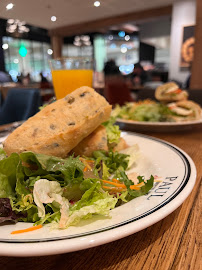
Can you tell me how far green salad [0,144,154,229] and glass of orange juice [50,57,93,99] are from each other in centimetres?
82

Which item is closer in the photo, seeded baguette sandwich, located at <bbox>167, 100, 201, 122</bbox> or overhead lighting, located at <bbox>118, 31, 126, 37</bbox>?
seeded baguette sandwich, located at <bbox>167, 100, 201, 122</bbox>

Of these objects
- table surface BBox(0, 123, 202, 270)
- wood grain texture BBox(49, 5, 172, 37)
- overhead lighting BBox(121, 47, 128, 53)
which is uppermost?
overhead lighting BBox(121, 47, 128, 53)

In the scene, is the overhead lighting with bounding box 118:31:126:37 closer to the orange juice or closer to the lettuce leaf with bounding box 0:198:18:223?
the orange juice

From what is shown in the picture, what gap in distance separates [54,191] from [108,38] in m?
15.7

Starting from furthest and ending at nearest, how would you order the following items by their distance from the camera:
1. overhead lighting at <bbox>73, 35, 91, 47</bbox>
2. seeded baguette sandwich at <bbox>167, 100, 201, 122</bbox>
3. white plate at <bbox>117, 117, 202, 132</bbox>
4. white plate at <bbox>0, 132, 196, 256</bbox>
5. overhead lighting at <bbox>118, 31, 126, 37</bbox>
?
overhead lighting at <bbox>73, 35, 91, 47</bbox> < overhead lighting at <bbox>118, 31, 126, 37</bbox> < seeded baguette sandwich at <bbox>167, 100, 201, 122</bbox> < white plate at <bbox>117, 117, 202, 132</bbox> < white plate at <bbox>0, 132, 196, 256</bbox>

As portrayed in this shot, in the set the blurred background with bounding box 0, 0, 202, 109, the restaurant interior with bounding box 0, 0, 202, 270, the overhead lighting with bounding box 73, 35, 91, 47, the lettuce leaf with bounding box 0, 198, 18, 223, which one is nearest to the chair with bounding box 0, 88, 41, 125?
the restaurant interior with bounding box 0, 0, 202, 270

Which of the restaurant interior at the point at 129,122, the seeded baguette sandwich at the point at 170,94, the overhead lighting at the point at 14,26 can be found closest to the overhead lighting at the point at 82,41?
the overhead lighting at the point at 14,26

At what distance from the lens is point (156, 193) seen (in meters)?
0.53

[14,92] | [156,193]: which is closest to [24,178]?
[156,193]

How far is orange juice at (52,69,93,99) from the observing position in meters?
1.33

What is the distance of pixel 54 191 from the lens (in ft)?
1.77

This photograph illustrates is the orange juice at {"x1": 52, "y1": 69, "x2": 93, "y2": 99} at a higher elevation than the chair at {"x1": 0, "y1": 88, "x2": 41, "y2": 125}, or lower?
higher

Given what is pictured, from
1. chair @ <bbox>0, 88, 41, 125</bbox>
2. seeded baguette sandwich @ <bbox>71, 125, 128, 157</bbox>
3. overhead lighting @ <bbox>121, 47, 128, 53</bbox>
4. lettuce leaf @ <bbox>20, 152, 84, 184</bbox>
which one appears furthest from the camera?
overhead lighting @ <bbox>121, 47, 128, 53</bbox>

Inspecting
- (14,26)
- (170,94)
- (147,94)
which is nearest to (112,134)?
(170,94)
